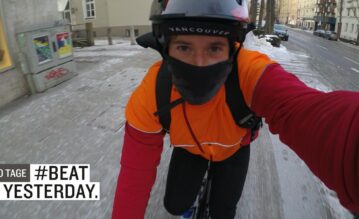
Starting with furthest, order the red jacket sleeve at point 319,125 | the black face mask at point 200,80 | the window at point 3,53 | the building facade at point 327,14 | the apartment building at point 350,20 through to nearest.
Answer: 1. the building facade at point 327,14
2. the apartment building at point 350,20
3. the window at point 3,53
4. the black face mask at point 200,80
5. the red jacket sleeve at point 319,125

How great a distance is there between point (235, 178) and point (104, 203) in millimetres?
1646

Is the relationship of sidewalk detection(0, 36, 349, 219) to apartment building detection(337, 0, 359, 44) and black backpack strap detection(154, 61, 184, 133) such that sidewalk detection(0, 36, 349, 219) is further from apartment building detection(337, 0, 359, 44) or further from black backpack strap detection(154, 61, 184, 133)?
apartment building detection(337, 0, 359, 44)

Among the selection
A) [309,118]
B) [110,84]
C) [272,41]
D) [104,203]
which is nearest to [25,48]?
[110,84]

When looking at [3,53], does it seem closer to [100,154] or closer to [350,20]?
[100,154]

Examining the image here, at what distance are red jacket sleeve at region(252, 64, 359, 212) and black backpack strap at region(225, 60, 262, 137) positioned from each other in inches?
4.8

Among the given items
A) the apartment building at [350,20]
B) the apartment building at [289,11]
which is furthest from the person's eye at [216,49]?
the apartment building at [289,11]

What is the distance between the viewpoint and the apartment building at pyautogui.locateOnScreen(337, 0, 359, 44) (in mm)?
47244

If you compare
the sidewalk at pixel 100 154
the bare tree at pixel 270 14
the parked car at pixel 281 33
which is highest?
the bare tree at pixel 270 14

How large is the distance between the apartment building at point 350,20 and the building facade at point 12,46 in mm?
50334

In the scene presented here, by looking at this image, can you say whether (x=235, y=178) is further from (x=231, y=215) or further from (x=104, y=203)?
(x=104, y=203)

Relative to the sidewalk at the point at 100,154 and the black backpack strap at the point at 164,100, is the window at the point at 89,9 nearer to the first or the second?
the sidewalk at the point at 100,154

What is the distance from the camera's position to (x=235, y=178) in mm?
1895

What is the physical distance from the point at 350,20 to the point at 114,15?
45921 mm

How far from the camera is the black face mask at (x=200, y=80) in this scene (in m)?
1.45
